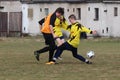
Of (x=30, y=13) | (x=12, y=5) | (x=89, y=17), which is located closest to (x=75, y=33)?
(x=89, y=17)

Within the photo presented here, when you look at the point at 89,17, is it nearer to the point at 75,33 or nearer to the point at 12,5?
the point at 12,5

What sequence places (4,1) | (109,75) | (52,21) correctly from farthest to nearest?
(4,1) < (52,21) < (109,75)

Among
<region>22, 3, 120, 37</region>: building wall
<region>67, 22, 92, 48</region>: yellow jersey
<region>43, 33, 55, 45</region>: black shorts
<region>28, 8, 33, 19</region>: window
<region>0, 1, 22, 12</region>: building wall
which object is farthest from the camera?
<region>0, 1, 22, 12</region>: building wall

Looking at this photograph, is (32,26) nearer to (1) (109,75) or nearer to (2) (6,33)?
(2) (6,33)

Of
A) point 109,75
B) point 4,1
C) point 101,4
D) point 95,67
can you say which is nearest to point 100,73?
point 109,75

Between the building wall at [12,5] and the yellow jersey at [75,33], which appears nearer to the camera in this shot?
the yellow jersey at [75,33]

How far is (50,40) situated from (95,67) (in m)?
2.26

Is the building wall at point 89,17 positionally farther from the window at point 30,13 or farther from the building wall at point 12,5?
the building wall at point 12,5

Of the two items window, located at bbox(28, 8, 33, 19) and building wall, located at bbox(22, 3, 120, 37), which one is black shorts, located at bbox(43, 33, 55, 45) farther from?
window, located at bbox(28, 8, 33, 19)

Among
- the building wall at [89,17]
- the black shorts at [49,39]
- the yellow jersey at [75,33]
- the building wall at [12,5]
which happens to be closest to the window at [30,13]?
the building wall at [89,17]

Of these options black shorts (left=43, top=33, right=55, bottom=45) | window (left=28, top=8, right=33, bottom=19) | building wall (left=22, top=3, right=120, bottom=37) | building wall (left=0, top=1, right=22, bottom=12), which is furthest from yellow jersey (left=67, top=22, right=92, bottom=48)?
building wall (left=0, top=1, right=22, bottom=12)

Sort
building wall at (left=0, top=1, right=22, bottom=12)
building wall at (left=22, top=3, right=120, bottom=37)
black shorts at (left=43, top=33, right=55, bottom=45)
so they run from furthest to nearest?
building wall at (left=0, top=1, right=22, bottom=12), building wall at (left=22, top=3, right=120, bottom=37), black shorts at (left=43, top=33, right=55, bottom=45)

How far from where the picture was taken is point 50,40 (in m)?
19.9

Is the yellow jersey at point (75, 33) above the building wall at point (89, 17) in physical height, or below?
below
